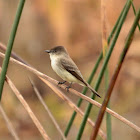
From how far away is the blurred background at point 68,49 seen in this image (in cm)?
394

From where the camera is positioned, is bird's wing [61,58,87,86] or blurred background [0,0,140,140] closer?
bird's wing [61,58,87,86]

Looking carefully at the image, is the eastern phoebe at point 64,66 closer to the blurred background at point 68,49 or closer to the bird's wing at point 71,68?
the bird's wing at point 71,68

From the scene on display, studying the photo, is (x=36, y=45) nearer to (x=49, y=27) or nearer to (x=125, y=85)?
(x=49, y=27)

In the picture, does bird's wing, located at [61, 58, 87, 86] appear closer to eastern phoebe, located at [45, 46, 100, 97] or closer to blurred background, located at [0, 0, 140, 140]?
eastern phoebe, located at [45, 46, 100, 97]

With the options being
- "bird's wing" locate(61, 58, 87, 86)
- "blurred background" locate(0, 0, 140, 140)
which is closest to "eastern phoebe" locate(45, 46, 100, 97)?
"bird's wing" locate(61, 58, 87, 86)

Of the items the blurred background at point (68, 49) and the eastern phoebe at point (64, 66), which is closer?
the eastern phoebe at point (64, 66)

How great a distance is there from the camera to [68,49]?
407cm

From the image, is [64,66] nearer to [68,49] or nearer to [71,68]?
[71,68]

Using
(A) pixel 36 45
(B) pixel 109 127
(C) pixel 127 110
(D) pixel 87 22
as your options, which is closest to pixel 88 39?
(D) pixel 87 22

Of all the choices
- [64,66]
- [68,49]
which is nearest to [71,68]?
[64,66]

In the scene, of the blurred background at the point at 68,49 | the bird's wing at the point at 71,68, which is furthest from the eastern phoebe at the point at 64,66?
the blurred background at the point at 68,49

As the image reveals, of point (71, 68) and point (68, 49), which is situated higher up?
point (71, 68)

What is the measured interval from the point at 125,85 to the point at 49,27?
83 centimetres

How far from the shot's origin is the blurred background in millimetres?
3938
